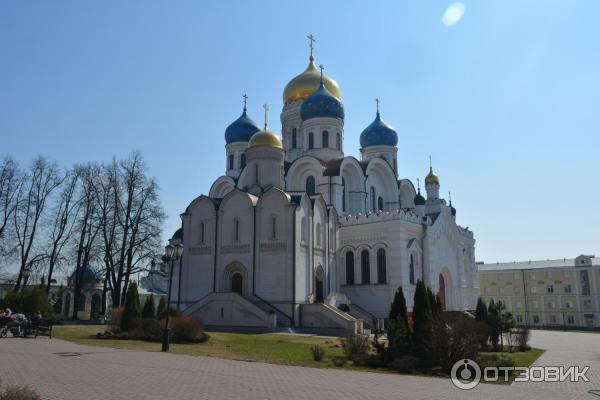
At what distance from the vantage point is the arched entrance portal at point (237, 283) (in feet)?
90.8

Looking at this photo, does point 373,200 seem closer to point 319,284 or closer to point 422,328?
point 319,284

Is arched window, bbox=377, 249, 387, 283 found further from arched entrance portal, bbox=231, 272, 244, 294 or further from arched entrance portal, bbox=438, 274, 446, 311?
arched entrance portal, bbox=231, 272, 244, 294

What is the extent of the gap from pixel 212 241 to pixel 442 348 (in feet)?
61.2

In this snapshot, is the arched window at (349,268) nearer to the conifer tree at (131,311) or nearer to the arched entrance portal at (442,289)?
the arched entrance portal at (442,289)

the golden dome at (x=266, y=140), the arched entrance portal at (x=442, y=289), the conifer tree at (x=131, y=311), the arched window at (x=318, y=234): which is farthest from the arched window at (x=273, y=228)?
the arched entrance portal at (x=442, y=289)

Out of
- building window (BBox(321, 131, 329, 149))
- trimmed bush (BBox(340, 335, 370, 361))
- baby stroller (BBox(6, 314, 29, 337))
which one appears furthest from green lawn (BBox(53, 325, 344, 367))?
building window (BBox(321, 131, 329, 149))

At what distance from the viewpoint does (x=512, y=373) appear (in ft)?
38.3

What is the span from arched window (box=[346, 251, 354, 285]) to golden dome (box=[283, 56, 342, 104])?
1473cm

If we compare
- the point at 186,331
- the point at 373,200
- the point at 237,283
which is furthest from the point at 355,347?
the point at 373,200

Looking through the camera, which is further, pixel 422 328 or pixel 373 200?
pixel 373 200

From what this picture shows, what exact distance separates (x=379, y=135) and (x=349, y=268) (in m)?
14.4

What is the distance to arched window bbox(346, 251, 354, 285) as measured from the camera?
103ft

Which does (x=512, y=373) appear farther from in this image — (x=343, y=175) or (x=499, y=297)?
(x=499, y=297)

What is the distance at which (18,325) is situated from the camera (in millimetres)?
17031
